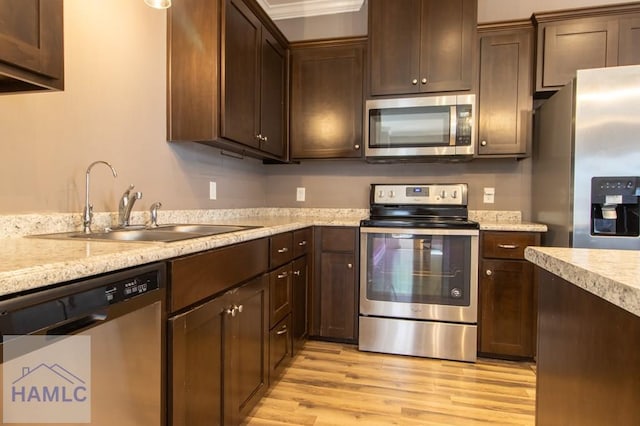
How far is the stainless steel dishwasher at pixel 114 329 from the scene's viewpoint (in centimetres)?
68

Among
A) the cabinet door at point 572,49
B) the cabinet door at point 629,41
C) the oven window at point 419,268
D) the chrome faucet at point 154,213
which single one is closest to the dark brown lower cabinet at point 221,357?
the chrome faucet at point 154,213

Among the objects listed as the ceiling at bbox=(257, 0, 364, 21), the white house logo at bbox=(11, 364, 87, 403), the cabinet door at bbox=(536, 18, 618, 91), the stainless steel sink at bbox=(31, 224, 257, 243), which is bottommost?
the white house logo at bbox=(11, 364, 87, 403)

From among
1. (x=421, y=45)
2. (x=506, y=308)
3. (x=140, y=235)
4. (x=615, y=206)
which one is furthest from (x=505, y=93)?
(x=140, y=235)

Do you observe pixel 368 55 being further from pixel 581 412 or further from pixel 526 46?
pixel 581 412

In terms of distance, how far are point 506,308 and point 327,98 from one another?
195 centimetres

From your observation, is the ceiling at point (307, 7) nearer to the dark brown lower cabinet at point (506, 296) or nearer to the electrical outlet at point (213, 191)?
the electrical outlet at point (213, 191)

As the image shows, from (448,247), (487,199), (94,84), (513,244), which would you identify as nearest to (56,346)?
(94,84)

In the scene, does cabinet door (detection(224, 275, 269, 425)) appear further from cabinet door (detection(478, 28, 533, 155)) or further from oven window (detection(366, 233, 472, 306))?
cabinet door (detection(478, 28, 533, 155))

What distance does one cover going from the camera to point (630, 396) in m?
0.60

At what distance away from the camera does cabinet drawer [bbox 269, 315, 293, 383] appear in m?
1.87

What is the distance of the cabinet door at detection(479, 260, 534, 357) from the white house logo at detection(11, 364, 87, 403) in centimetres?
221

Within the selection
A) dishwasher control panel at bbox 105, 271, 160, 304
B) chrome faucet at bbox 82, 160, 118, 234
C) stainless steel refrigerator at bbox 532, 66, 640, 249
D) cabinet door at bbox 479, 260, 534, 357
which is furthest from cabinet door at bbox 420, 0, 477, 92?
dishwasher control panel at bbox 105, 271, 160, 304

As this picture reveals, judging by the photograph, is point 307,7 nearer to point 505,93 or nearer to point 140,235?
point 505,93

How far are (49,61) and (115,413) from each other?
36.4 inches
